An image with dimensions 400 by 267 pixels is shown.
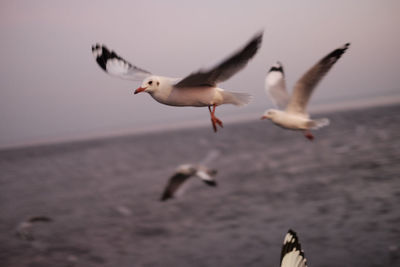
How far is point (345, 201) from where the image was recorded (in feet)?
131

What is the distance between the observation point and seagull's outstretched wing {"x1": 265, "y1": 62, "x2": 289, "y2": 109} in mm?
5130

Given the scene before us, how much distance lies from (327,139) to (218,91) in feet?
311

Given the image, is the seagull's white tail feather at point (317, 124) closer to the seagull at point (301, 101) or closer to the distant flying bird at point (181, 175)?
the seagull at point (301, 101)

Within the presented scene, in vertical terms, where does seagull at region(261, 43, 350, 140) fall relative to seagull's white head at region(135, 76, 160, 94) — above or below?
above

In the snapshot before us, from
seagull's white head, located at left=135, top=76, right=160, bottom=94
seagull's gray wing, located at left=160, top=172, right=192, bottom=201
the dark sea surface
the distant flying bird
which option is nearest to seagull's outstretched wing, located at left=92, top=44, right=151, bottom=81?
seagull's white head, located at left=135, top=76, right=160, bottom=94

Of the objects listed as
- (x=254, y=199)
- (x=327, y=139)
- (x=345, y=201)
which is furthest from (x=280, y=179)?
(x=327, y=139)

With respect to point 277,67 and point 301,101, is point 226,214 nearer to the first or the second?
point 277,67

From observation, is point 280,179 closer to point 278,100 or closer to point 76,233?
point 76,233

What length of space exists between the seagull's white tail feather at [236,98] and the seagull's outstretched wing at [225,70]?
214 mm

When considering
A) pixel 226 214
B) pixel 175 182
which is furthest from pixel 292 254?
pixel 226 214

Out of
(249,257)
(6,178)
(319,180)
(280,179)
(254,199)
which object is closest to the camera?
(249,257)

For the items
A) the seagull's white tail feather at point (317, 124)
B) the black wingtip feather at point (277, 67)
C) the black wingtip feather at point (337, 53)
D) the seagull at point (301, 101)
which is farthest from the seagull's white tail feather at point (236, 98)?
the black wingtip feather at point (277, 67)

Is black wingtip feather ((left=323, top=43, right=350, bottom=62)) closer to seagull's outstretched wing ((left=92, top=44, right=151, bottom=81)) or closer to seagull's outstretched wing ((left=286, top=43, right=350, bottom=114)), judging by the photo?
seagull's outstretched wing ((left=286, top=43, right=350, bottom=114))

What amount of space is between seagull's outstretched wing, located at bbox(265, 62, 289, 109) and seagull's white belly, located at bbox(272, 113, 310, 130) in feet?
2.06
